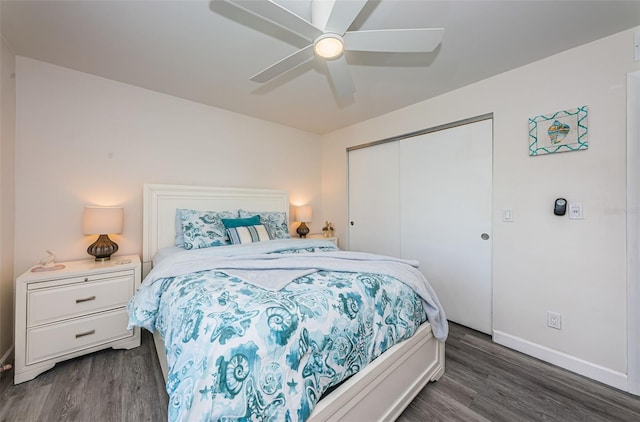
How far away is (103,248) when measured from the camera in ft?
7.07

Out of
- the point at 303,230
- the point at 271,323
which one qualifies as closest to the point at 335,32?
the point at 271,323

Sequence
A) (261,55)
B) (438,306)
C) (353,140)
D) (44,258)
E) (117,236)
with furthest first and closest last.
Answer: (353,140) < (117,236) < (44,258) < (261,55) < (438,306)

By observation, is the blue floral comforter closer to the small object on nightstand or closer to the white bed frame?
the white bed frame

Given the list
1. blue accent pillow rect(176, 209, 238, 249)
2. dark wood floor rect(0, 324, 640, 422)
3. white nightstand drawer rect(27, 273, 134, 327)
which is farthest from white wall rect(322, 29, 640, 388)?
white nightstand drawer rect(27, 273, 134, 327)

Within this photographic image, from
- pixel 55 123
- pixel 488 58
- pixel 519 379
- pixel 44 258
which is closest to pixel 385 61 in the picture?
pixel 488 58

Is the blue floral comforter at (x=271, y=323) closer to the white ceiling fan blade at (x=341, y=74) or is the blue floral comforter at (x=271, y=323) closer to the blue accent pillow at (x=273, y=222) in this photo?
the blue accent pillow at (x=273, y=222)

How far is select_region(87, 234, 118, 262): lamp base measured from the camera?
2131 mm

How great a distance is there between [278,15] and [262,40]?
66 centimetres

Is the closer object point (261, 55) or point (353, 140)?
point (261, 55)

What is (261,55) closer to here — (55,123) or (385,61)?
(385,61)

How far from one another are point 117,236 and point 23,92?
1336mm

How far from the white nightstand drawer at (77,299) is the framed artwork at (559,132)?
11.5 feet

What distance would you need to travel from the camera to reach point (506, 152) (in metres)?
2.23

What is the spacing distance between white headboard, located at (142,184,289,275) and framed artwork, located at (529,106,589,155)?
2.87 metres
